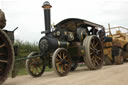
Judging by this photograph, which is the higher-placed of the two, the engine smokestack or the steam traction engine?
the engine smokestack

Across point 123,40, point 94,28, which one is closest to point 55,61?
point 94,28

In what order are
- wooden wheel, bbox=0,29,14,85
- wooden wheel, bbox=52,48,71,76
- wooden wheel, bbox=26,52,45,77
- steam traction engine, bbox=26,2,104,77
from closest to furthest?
wooden wheel, bbox=0,29,14,85
wooden wheel, bbox=52,48,71,76
steam traction engine, bbox=26,2,104,77
wooden wheel, bbox=26,52,45,77

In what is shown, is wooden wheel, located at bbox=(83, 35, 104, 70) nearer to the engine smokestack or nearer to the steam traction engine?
the steam traction engine

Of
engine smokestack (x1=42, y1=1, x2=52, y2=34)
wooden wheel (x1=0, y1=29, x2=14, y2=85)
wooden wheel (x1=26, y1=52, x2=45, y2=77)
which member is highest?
engine smokestack (x1=42, y1=1, x2=52, y2=34)

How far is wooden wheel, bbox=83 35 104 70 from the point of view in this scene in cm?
635

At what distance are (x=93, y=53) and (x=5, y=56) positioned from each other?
3509mm

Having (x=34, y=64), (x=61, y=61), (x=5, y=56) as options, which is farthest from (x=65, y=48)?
(x=5, y=56)

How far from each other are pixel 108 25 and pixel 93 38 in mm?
3487

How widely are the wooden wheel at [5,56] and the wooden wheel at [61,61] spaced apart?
1.37 metres

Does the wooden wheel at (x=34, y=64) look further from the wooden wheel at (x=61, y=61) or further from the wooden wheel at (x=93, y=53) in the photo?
the wooden wheel at (x=93, y=53)

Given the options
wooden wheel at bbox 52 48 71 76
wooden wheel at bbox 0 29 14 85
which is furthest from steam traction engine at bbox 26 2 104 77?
wooden wheel at bbox 0 29 14 85

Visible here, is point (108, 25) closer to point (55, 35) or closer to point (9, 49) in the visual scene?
point (55, 35)

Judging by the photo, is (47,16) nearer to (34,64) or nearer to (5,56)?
(34,64)

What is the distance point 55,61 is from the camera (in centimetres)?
518
